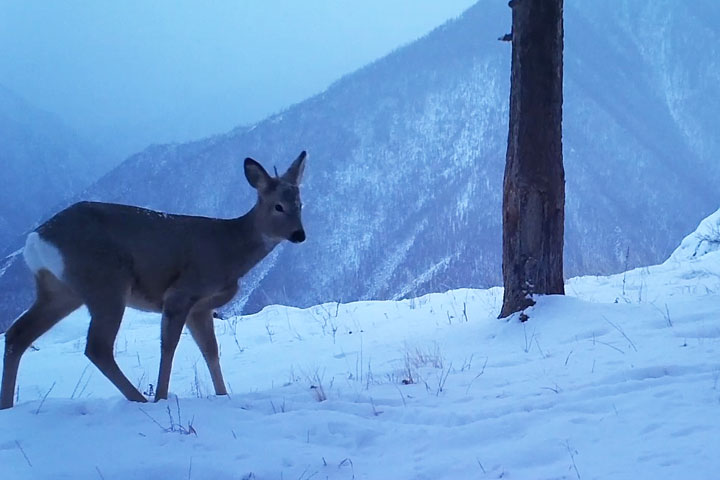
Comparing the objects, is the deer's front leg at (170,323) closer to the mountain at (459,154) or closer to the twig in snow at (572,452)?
the twig in snow at (572,452)

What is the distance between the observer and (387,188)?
49562 millimetres

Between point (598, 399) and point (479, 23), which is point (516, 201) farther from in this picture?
point (479, 23)

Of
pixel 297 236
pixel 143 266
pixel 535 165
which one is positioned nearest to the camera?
pixel 143 266

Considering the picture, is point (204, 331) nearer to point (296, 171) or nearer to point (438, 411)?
point (296, 171)

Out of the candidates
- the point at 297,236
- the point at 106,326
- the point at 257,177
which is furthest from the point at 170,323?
the point at 257,177

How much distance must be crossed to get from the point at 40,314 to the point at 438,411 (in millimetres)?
3177

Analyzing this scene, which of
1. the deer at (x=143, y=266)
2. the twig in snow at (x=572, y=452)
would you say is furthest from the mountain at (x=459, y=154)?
the twig in snow at (x=572, y=452)

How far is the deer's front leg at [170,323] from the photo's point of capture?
527cm

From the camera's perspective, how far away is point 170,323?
5.28m

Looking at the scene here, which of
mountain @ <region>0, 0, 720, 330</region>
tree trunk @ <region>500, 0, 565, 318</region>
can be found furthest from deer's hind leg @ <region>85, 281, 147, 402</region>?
mountain @ <region>0, 0, 720, 330</region>

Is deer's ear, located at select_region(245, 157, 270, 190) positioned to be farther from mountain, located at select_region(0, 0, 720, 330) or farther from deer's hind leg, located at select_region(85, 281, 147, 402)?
mountain, located at select_region(0, 0, 720, 330)

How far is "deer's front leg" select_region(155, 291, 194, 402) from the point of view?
207 inches

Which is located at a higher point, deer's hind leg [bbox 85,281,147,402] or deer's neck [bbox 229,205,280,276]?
deer's neck [bbox 229,205,280,276]

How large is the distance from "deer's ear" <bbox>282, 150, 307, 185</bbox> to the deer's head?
0.36 ft
